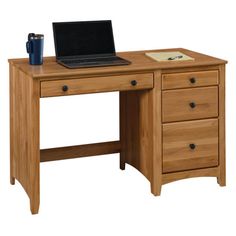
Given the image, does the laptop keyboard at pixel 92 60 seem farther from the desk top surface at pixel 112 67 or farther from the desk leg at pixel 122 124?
the desk leg at pixel 122 124

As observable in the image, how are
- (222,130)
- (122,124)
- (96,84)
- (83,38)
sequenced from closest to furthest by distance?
1. (96,84)
2. (83,38)
3. (222,130)
4. (122,124)

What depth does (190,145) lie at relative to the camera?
6133mm

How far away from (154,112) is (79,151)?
82 cm

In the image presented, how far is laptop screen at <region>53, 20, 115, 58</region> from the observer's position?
6039 millimetres

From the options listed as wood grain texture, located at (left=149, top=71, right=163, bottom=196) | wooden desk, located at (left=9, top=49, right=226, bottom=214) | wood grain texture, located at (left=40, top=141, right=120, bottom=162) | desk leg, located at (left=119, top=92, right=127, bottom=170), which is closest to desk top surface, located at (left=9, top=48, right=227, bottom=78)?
wooden desk, located at (left=9, top=49, right=226, bottom=214)

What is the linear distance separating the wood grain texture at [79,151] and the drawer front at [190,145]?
0.68 metres

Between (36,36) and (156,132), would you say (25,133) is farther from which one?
→ (156,132)

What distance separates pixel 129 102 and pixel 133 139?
0.94 feet

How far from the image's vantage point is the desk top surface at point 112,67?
565 centimetres

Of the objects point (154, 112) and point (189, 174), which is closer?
point (154, 112)

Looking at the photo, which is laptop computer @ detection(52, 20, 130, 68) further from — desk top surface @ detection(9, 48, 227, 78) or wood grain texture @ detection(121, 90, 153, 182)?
wood grain texture @ detection(121, 90, 153, 182)

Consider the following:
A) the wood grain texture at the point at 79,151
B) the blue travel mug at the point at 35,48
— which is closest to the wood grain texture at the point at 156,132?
the wood grain texture at the point at 79,151

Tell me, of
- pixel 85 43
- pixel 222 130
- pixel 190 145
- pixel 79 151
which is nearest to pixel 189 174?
pixel 190 145

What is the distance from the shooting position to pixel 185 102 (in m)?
6.05
